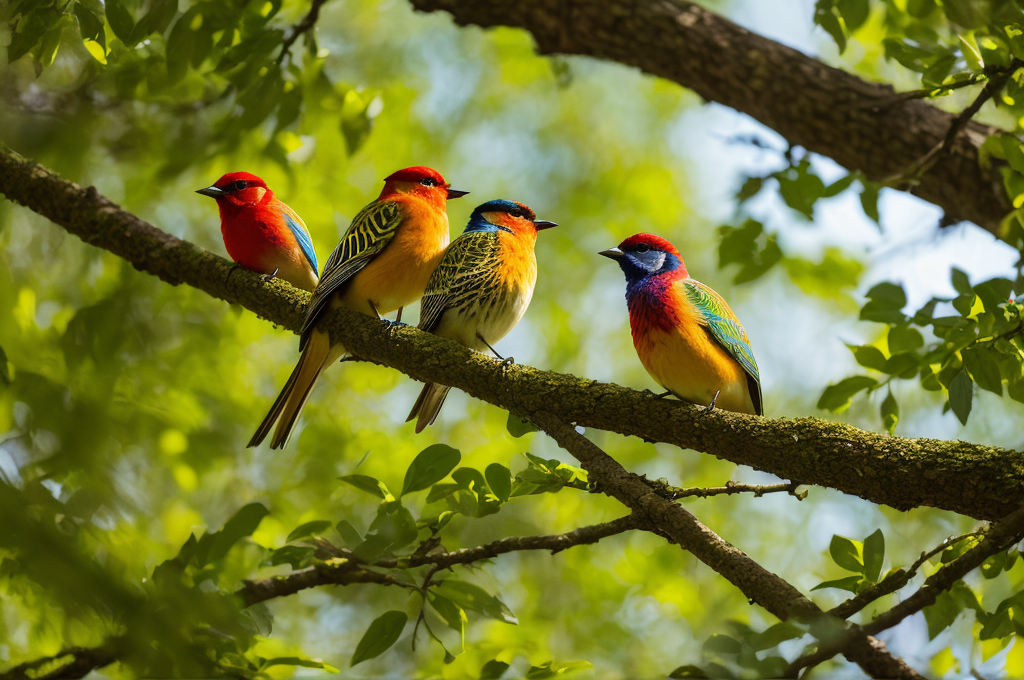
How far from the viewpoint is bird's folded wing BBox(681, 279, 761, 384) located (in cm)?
329

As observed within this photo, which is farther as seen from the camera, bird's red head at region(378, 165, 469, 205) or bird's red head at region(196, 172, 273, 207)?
bird's red head at region(196, 172, 273, 207)

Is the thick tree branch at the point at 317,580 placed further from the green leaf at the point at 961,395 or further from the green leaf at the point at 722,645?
the green leaf at the point at 961,395

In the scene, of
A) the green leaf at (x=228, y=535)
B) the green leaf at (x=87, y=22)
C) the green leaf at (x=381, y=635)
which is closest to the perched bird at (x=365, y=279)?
the green leaf at (x=228, y=535)

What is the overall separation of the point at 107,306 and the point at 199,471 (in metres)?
1.57

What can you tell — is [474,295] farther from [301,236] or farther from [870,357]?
[870,357]

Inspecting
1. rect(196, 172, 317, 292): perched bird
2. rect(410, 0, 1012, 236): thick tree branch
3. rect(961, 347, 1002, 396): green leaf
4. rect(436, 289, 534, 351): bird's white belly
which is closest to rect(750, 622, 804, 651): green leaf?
rect(961, 347, 1002, 396): green leaf

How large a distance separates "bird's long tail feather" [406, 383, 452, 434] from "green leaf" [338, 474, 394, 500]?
0.66m

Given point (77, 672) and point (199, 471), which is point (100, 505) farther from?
point (199, 471)

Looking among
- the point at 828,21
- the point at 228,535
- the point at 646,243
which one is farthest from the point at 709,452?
the point at 828,21

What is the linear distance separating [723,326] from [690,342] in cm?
27

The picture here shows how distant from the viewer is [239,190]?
4.28 meters

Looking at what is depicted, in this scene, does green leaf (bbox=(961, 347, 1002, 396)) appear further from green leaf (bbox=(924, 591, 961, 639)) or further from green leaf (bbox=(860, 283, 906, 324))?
green leaf (bbox=(924, 591, 961, 639))

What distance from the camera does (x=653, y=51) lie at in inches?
206

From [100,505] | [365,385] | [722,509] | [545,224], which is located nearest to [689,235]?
[722,509]
